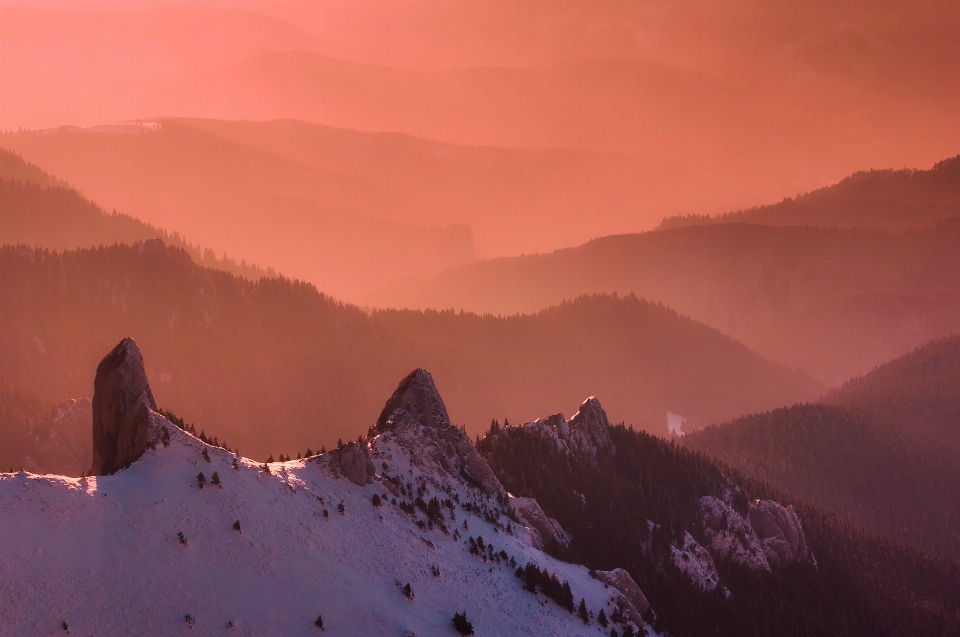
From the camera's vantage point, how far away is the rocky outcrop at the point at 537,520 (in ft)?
324

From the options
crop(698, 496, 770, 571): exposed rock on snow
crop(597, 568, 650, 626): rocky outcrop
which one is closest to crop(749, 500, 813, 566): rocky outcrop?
crop(698, 496, 770, 571): exposed rock on snow

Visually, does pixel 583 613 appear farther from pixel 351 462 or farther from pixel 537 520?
pixel 537 520

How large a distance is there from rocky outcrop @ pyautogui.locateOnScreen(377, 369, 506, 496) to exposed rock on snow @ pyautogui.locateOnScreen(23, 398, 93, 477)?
4370 inches

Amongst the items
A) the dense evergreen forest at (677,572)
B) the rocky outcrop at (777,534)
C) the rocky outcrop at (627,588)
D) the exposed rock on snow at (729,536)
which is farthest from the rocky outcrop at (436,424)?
the rocky outcrop at (777,534)

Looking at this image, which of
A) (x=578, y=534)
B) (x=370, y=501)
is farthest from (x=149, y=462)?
(x=578, y=534)

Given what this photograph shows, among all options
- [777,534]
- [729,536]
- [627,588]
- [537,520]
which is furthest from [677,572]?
[777,534]

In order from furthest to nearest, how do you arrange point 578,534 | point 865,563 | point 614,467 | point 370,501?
point 865,563
point 614,467
point 578,534
point 370,501

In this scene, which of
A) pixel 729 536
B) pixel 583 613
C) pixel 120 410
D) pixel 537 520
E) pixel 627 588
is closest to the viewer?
pixel 120 410

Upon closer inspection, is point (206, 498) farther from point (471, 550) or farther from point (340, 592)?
point (471, 550)

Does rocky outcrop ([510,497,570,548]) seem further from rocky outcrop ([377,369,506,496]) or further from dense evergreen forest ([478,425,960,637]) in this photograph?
rocky outcrop ([377,369,506,496])

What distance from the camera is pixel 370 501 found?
75000 mm

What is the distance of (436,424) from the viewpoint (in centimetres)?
9588

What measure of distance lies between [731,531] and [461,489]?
205 feet

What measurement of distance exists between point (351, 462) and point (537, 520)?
101 feet
